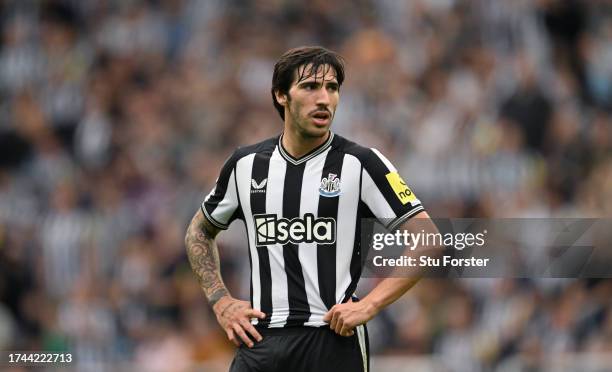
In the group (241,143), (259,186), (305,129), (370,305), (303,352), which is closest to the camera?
(370,305)

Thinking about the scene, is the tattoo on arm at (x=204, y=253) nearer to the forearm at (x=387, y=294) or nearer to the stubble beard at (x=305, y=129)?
the stubble beard at (x=305, y=129)

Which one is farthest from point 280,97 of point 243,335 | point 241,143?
point 241,143

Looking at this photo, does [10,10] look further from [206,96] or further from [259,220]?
[259,220]

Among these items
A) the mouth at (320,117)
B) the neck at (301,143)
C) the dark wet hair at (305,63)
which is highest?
the dark wet hair at (305,63)

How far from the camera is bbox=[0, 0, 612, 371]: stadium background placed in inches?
382

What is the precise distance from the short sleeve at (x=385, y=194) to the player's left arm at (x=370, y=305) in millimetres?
104

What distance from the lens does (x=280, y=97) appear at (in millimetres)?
5172

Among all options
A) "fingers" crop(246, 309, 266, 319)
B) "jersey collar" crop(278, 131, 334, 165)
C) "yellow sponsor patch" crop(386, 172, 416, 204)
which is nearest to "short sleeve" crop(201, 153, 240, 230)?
"jersey collar" crop(278, 131, 334, 165)

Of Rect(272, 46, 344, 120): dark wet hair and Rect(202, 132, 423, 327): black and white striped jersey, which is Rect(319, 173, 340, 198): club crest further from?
Rect(272, 46, 344, 120): dark wet hair

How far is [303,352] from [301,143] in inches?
36.0

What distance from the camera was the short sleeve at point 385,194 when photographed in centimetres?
493

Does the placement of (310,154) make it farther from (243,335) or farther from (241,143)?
(241,143)

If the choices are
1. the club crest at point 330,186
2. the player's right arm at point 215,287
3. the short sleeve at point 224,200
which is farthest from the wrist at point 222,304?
the club crest at point 330,186

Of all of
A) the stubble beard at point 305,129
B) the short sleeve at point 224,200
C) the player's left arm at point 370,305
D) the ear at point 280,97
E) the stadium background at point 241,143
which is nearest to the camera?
the player's left arm at point 370,305
